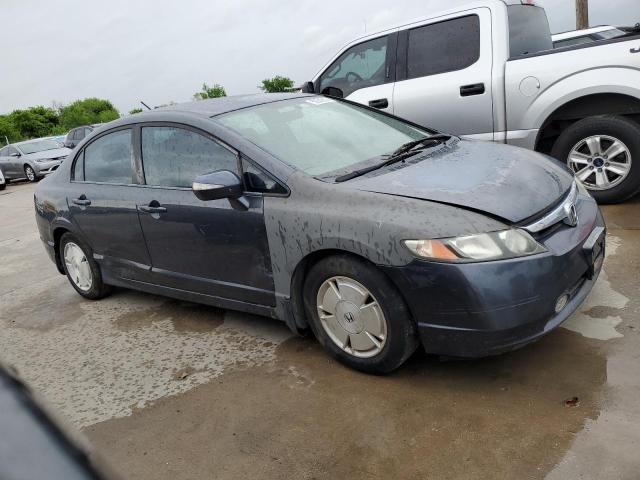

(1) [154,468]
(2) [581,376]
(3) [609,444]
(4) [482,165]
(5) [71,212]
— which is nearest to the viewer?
(3) [609,444]

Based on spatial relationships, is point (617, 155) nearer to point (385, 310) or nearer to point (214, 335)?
point (385, 310)

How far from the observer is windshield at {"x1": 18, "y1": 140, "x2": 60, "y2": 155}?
1941cm

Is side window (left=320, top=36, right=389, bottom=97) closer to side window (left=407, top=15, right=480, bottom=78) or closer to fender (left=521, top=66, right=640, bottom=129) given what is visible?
side window (left=407, top=15, right=480, bottom=78)

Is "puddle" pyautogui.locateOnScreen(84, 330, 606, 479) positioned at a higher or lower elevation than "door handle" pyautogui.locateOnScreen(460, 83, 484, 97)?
lower

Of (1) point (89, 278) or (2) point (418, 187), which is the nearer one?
(2) point (418, 187)

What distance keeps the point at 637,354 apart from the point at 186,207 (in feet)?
8.72

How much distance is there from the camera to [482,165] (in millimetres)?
3395

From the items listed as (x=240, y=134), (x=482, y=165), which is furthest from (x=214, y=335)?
(x=482, y=165)

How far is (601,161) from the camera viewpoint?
5348 mm

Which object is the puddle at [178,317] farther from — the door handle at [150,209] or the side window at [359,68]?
the side window at [359,68]

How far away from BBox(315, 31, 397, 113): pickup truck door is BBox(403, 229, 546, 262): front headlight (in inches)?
146

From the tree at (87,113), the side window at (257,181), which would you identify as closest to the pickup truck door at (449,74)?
the side window at (257,181)

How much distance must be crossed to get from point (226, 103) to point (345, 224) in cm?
159

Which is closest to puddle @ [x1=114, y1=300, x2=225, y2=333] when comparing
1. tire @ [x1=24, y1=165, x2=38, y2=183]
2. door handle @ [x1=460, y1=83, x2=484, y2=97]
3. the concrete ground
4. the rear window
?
the concrete ground
